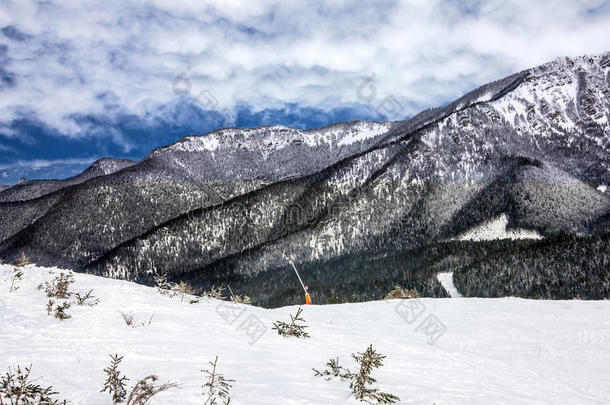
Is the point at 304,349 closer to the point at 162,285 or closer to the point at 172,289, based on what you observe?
the point at 172,289

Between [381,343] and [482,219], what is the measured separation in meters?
193

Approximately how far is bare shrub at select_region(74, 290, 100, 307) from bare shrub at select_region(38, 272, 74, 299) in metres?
0.26

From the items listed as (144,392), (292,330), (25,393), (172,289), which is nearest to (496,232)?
(172,289)

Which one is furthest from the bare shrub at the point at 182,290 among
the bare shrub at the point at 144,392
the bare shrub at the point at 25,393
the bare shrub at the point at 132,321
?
the bare shrub at the point at 25,393

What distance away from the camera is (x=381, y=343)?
32.9 ft

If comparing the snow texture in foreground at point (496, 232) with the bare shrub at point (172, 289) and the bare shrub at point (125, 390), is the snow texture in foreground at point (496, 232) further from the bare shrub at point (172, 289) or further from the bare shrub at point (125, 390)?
the bare shrub at point (125, 390)

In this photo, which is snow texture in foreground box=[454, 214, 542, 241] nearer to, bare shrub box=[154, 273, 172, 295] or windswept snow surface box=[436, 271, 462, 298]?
windswept snow surface box=[436, 271, 462, 298]

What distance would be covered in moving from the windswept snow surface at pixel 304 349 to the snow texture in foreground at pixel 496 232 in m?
166

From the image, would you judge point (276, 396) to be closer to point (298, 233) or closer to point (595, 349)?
point (595, 349)

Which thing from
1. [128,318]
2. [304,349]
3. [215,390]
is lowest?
[215,390]

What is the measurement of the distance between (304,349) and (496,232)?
607 feet

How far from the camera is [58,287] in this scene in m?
9.12

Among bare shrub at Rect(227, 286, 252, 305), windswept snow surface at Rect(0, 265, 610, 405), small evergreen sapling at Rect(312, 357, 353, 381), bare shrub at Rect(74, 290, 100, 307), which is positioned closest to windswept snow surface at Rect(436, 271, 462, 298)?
bare shrub at Rect(227, 286, 252, 305)

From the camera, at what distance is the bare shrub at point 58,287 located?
902 centimetres
